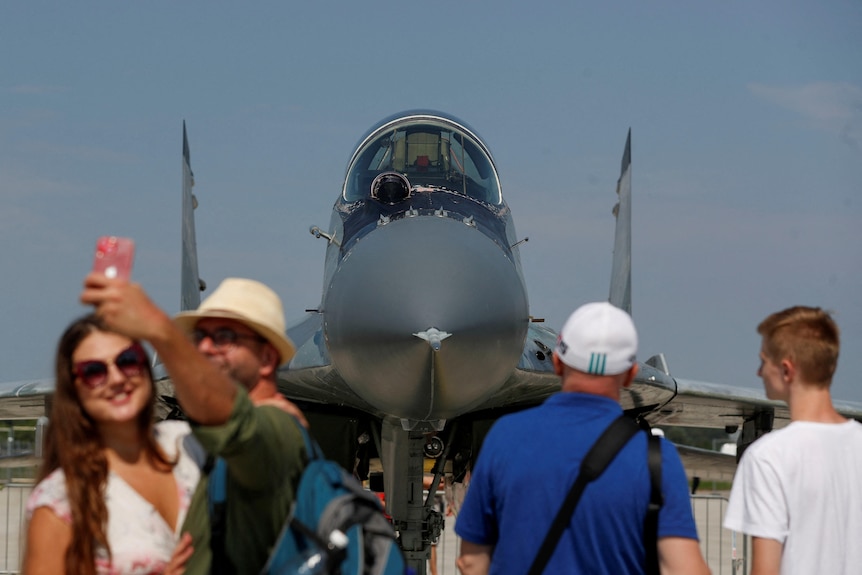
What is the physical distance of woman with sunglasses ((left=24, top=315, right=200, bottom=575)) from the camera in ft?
9.66

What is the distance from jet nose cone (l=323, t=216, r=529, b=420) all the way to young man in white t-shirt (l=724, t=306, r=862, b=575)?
330 centimetres

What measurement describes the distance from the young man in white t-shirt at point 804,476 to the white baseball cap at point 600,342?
588 mm

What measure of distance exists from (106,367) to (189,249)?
1024 cm

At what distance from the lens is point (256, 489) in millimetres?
2781

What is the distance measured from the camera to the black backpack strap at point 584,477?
3.23 metres

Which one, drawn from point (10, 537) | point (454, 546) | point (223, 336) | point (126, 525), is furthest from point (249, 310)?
point (10, 537)

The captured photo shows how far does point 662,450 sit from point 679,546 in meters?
0.27

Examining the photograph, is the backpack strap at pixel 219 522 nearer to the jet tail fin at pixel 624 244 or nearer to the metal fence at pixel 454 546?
the jet tail fin at pixel 624 244

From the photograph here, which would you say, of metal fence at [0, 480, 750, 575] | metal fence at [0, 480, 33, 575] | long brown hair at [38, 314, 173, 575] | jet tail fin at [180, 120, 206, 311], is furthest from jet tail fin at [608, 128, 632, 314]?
long brown hair at [38, 314, 173, 575]

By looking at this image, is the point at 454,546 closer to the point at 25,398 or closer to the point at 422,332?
the point at 25,398

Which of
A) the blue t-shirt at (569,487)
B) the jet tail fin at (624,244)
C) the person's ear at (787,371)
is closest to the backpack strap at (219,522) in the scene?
the blue t-shirt at (569,487)

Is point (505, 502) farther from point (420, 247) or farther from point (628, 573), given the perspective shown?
point (420, 247)

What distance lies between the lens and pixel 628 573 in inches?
129

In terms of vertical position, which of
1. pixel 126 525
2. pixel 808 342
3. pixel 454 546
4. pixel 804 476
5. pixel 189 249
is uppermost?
pixel 189 249
